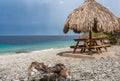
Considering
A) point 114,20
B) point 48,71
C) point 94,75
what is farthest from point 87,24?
point 48,71

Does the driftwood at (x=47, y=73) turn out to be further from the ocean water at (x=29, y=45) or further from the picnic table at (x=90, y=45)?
the ocean water at (x=29, y=45)

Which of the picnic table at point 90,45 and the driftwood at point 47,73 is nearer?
the driftwood at point 47,73

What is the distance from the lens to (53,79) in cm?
729

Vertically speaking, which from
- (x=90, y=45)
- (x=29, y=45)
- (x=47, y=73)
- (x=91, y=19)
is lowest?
(x=47, y=73)

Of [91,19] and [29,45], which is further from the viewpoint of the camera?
[29,45]

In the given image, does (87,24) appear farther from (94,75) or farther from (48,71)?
(48,71)

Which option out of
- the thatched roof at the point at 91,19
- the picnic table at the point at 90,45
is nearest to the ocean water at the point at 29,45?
the picnic table at the point at 90,45

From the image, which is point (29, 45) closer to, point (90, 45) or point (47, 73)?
point (90, 45)

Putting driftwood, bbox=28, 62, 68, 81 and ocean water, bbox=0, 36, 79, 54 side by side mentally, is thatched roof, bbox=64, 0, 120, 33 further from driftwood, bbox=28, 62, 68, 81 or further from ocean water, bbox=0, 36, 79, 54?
ocean water, bbox=0, 36, 79, 54

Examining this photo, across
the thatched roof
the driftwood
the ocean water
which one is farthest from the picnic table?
the ocean water

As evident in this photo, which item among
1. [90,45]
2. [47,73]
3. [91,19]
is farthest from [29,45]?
[47,73]

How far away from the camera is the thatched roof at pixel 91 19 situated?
47.9 feet

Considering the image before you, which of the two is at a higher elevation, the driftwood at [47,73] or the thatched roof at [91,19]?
the thatched roof at [91,19]

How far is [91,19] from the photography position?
47.7 ft
